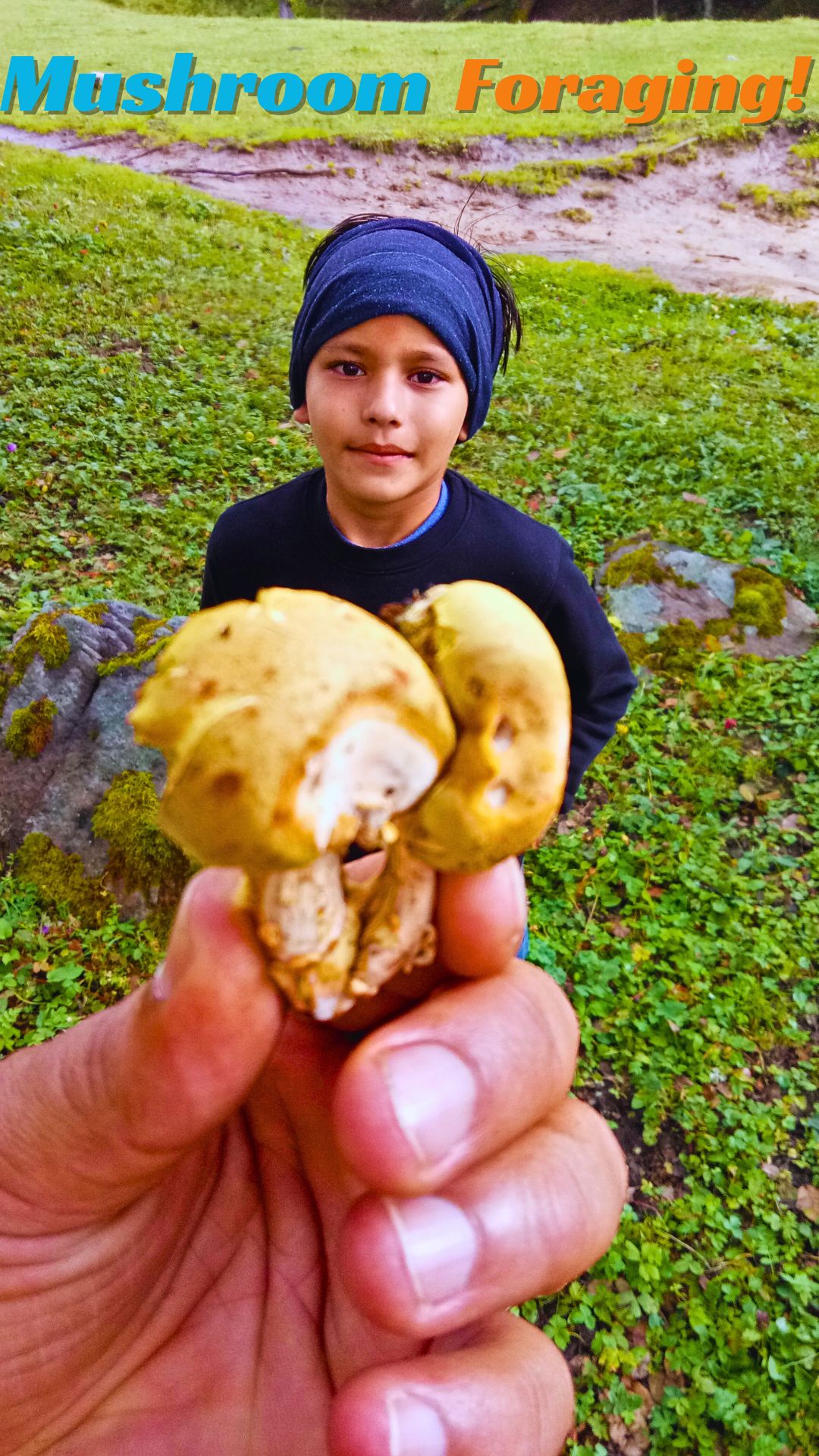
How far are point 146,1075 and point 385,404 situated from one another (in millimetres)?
1669

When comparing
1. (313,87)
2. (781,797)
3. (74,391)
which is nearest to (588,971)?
(781,797)

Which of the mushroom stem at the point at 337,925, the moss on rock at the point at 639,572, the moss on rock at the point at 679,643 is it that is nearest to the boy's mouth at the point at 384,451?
the mushroom stem at the point at 337,925

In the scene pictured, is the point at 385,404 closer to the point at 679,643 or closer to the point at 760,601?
the point at 679,643

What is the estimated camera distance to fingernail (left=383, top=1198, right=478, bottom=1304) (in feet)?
4.73

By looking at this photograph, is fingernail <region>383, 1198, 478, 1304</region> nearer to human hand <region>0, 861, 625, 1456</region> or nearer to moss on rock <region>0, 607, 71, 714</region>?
human hand <region>0, 861, 625, 1456</region>

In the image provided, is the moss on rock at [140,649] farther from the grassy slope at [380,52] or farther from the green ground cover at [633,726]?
the grassy slope at [380,52]

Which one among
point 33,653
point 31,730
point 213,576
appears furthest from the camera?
point 33,653

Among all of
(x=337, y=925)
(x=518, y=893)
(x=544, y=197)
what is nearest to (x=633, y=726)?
(x=518, y=893)

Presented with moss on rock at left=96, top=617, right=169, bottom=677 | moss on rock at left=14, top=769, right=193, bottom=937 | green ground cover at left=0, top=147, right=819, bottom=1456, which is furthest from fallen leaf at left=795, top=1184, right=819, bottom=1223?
moss on rock at left=96, top=617, right=169, bottom=677

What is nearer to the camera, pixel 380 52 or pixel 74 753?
pixel 74 753

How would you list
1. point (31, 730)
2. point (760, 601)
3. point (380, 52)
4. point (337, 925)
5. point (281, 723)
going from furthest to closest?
1. point (380, 52)
2. point (760, 601)
3. point (31, 730)
4. point (337, 925)
5. point (281, 723)

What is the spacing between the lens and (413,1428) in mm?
1377

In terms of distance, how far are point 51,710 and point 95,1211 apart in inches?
106

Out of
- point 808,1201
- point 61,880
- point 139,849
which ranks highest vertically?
point 139,849
